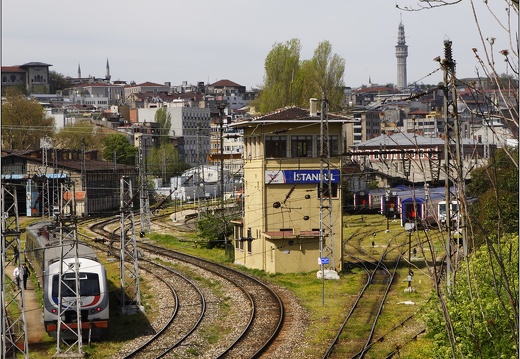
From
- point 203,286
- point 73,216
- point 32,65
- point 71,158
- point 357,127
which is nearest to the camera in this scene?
point 73,216

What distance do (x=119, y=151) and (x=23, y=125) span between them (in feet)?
33.9

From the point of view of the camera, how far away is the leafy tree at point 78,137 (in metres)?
92.2

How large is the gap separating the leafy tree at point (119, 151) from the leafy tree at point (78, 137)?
1.20 meters

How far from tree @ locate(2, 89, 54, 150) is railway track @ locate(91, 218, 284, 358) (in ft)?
193

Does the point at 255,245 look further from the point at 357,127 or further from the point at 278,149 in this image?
the point at 357,127

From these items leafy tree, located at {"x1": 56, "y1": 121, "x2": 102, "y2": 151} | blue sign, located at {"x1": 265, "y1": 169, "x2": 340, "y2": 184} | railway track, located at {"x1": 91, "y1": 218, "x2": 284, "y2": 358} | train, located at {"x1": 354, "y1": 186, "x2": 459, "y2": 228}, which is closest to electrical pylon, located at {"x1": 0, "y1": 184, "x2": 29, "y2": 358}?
railway track, located at {"x1": 91, "y1": 218, "x2": 284, "y2": 358}

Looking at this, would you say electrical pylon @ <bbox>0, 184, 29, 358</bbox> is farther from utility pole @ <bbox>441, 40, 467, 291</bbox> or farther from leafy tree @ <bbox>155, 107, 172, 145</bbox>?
leafy tree @ <bbox>155, 107, 172, 145</bbox>

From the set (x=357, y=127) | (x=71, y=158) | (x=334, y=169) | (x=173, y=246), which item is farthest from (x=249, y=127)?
(x=357, y=127)

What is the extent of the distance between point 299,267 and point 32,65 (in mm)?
161702

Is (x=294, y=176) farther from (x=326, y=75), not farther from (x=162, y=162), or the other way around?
(x=162, y=162)

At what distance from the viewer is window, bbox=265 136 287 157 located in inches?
1296

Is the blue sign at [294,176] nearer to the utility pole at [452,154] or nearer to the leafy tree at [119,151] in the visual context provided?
the utility pole at [452,154]

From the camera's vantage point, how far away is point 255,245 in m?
34.3

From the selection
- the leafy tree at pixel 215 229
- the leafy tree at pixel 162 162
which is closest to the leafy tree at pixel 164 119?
the leafy tree at pixel 162 162
